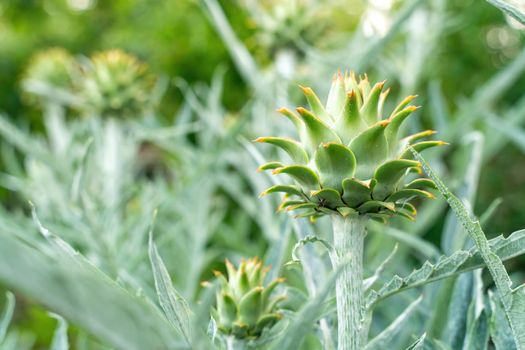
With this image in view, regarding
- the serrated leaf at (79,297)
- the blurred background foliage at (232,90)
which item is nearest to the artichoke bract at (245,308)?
the blurred background foliage at (232,90)

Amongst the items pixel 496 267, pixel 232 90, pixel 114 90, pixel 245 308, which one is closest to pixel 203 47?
pixel 232 90

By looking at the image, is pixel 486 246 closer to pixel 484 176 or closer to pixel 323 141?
pixel 323 141

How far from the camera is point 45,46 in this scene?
303 centimetres

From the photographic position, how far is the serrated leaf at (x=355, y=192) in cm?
35

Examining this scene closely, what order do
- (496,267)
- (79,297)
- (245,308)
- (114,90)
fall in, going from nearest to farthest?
1. (79,297)
2. (496,267)
3. (245,308)
4. (114,90)

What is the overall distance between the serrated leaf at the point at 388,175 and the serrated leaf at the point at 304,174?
32mm

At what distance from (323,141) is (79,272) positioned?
0.17 metres

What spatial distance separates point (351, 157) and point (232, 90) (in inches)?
86.2

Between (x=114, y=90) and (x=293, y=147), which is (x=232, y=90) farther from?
(x=293, y=147)

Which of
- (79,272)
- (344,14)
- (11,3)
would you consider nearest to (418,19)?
(79,272)

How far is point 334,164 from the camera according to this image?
0.36 metres

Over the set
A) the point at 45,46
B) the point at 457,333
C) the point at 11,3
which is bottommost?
the point at 457,333

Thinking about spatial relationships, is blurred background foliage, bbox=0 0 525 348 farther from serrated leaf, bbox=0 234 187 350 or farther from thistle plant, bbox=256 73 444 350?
serrated leaf, bbox=0 234 187 350

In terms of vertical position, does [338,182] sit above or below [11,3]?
below
